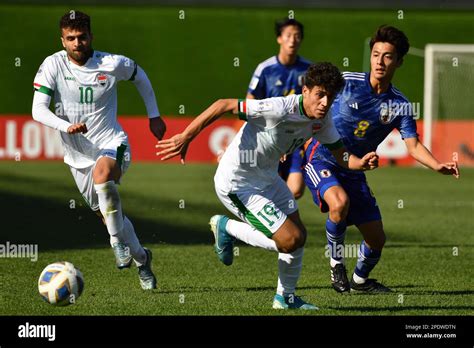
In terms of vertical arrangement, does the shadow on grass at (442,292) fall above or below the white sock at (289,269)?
below

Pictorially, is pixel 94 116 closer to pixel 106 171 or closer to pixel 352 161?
pixel 106 171

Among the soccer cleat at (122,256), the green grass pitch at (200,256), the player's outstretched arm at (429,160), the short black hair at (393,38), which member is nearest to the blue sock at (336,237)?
the green grass pitch at (200,256)

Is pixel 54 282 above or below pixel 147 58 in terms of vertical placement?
below

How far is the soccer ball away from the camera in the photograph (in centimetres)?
782

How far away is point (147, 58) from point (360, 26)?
7.40 m

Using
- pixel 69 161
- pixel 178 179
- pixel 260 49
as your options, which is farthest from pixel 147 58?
pixel 69 161

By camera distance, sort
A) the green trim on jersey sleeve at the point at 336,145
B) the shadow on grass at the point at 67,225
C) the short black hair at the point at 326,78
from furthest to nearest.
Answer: the shadow on grass at the point at 67,225 → the green trim on jersey sleeve at the point at 336,145 → the short black hair at the point at 326,78

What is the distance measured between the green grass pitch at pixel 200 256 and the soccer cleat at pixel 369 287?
0.14 meters

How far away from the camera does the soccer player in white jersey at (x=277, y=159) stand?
299 inches

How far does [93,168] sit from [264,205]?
6.79 ft

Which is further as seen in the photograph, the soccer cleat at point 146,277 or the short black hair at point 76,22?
the soccer cleat at point 146,277

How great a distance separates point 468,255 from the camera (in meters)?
12.2

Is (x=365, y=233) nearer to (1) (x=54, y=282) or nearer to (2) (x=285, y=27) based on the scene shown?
(1) (x=54, y=282)

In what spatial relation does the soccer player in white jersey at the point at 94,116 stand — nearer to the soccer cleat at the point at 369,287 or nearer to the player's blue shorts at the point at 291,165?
the soccer cleat at the point at 369,287
